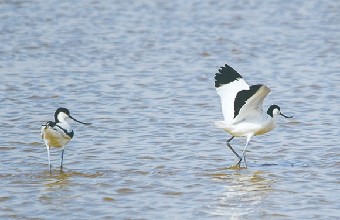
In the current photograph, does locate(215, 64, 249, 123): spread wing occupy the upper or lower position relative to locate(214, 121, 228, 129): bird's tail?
upper

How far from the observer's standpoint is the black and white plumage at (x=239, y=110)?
10.5 meters

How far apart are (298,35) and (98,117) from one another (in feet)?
25.5

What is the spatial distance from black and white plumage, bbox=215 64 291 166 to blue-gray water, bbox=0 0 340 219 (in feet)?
1.17

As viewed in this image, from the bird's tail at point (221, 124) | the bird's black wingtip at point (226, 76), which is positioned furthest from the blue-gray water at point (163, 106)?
the bird's black wingtip at point (226, 76)

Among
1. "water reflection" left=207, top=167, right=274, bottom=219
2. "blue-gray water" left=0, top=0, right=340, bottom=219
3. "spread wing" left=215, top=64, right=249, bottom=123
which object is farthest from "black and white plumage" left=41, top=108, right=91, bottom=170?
"spread wing" left=215, top=64, right=249, bottom=123

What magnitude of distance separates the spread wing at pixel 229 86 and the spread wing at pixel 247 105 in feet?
0.34

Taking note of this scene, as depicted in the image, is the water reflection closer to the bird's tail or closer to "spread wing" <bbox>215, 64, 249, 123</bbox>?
the bird's tail

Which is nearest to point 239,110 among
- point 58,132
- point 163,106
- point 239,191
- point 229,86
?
point 229,86

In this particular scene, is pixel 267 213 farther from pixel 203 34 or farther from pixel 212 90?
pixel 203 34

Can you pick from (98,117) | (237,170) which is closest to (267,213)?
(237,170)

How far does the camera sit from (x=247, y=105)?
1039 centimetres

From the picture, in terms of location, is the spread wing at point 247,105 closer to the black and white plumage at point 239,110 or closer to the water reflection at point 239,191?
the black and white plumage at point 239,110

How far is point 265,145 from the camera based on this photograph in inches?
448

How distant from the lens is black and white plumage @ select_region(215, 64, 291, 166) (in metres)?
10.5
